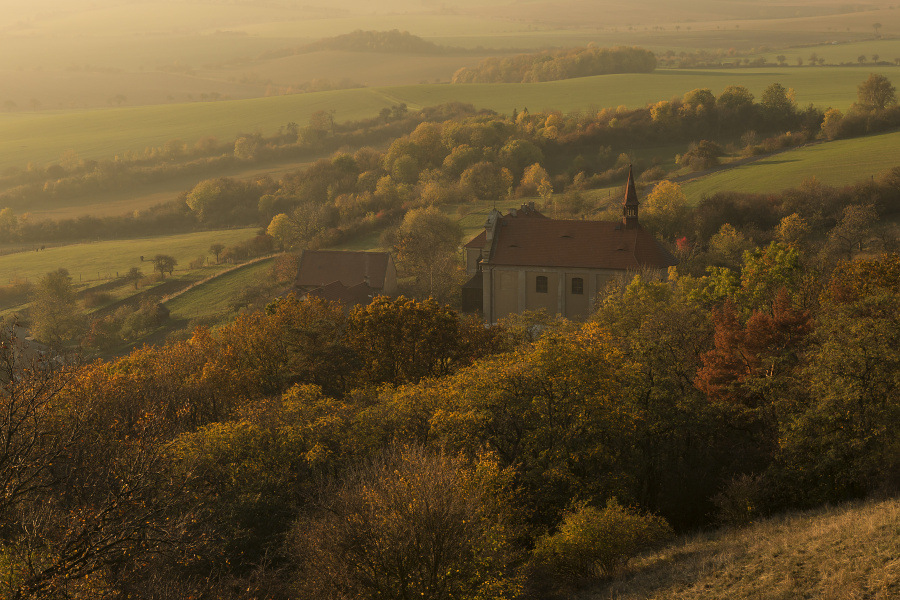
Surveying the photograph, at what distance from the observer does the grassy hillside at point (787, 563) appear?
67.6 ft

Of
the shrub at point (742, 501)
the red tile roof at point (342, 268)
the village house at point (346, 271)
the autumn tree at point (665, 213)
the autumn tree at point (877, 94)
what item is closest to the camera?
the shrub at point (742, 501)

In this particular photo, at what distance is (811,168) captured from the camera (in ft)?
335

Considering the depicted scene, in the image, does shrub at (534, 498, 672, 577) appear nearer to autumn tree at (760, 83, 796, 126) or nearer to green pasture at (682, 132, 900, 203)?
green pasture at (682, 132, 900, 203)

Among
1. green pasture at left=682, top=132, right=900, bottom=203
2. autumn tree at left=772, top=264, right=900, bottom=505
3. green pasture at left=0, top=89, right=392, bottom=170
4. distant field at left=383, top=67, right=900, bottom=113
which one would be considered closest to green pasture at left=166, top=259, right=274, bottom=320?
green pasture at left=682, top=132, right=900, bottom=203

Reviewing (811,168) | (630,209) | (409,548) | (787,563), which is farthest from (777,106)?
(409,548)

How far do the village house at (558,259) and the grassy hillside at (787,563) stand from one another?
42.8m

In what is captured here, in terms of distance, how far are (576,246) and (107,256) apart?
256ft

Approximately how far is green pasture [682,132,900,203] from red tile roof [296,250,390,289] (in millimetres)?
42510

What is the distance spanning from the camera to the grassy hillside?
811 inches

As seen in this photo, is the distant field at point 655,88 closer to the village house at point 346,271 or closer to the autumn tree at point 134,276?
the autumn tree at point 134,276

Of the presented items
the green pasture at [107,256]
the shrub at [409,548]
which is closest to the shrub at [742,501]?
the shrub at [409,548]

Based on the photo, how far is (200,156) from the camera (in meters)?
174

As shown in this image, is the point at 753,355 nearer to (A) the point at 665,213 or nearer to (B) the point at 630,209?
(B) the point at 630,209

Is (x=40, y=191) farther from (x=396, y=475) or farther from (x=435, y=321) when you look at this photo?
(x=396, y=475)
